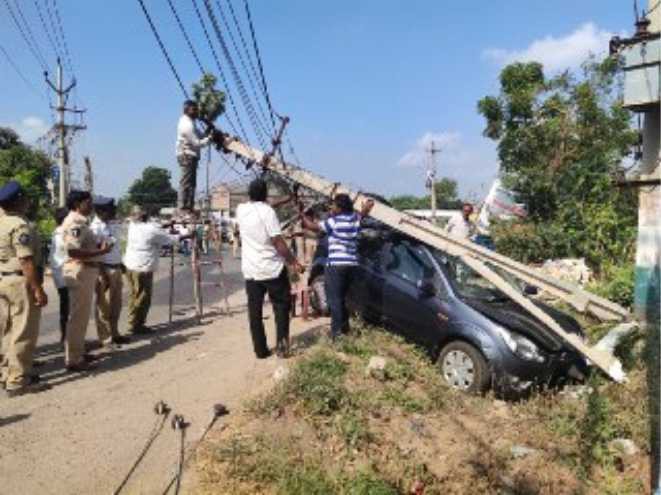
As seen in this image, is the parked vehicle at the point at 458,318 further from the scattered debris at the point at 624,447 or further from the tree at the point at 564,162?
the tree at the point at 564,162

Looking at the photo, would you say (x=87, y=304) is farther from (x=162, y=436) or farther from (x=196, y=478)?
(x=196, y=478)

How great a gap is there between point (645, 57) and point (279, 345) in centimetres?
734

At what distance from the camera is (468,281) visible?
844cm

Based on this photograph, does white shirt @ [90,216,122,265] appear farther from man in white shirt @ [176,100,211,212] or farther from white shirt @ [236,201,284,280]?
white shirt @ [236,201,284,280]

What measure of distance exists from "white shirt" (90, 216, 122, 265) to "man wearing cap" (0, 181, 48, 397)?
1.81 m

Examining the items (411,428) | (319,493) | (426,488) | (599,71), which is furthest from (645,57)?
(599,71)

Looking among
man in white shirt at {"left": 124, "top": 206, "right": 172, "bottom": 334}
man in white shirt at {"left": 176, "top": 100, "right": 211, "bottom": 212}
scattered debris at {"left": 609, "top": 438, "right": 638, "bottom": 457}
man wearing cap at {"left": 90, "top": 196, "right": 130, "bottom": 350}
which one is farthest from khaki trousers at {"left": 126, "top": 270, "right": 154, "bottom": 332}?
scattered debris at {"left": 609, "top": 438, "right": 638, "bottom": 457}

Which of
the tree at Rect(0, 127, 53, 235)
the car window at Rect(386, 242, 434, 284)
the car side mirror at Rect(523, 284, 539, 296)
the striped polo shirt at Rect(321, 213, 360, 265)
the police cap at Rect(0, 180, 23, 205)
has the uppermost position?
the tree at Rect(0, 127, 53, 235)

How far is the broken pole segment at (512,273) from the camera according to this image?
24.5ft

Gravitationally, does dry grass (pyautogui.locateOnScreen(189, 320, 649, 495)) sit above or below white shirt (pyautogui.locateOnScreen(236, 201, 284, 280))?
below

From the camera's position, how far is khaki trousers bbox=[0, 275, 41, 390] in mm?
6531

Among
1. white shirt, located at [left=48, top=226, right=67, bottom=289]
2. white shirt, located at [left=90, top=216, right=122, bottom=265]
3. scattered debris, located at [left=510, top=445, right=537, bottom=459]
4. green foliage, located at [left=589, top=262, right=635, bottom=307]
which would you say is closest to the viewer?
scattered debris, located at [left=510, top=445, right=537, bottom=459]

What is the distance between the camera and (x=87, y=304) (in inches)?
294

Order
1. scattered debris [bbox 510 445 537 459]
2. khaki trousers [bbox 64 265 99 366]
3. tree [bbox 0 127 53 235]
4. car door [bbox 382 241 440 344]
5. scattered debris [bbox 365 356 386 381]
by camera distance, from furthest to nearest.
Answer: tree [bbox 0 127 53 235], car door [bbox 382 241 440 344], khaki trousers [bbox 64 265 99 366], scattered debris [bbox 365 356 386 381], scattered debris [bbox 510 445 537 459]
